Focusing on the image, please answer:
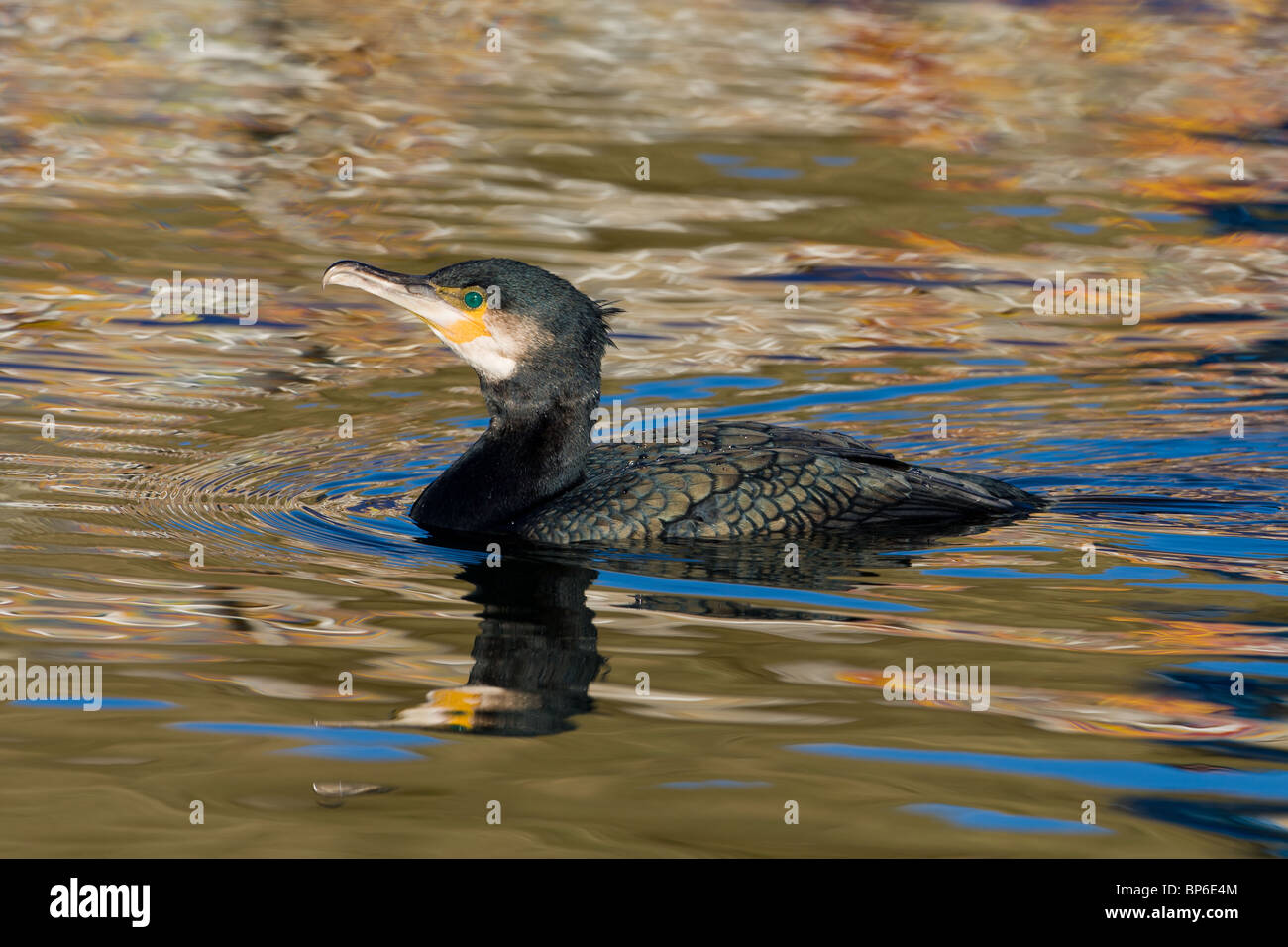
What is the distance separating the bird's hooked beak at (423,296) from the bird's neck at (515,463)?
0.33 metres

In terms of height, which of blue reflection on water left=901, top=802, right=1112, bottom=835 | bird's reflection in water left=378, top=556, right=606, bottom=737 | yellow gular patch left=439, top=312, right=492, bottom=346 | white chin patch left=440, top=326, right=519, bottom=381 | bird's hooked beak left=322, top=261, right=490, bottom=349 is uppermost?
bird's hooked beak left=322, top=261, right=490, bottom=349

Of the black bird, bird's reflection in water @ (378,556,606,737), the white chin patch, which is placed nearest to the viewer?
bird's reflection in water @ (378,556,606,737)

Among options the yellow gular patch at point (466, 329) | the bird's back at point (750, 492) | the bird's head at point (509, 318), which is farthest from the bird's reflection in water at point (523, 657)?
the yellow gular patch at point (466, 329)

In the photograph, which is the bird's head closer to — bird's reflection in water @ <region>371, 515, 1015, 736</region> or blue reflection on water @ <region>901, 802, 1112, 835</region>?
bird's reflection in water @ <region>371, 515, 1015, 736</region>

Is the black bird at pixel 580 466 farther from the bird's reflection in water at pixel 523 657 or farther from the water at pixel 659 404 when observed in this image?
the bird's reflection in water at pixel 523 657

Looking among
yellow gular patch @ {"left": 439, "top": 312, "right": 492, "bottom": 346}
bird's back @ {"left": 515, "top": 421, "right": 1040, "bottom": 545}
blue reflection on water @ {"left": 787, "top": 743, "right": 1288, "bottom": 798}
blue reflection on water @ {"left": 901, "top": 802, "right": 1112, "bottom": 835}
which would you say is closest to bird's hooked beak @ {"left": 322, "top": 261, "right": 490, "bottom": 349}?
yellow gular patch @ {"left": 439, "top": 312, "right": 492, "bottom": 346}

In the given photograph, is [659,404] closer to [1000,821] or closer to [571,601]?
[571,601]

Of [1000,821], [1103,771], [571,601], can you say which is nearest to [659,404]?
[571,601]

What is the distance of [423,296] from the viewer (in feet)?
23.0

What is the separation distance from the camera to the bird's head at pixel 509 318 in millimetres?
7012

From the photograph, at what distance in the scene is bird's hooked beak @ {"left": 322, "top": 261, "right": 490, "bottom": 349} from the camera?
6914mm

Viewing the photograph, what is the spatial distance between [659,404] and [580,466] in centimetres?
227

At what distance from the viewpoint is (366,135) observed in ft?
55.0

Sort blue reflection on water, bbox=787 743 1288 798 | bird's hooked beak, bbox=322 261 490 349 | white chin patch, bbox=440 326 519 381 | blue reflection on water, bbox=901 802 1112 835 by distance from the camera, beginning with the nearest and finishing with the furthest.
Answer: blue reflection on water, bbox=901 802 1112 835, blue reflection on water, bbox=787 743 1288 798, bird's hooked beak, bbox=322 261 490 349, white chin patch, bbox=440 326 519 381
